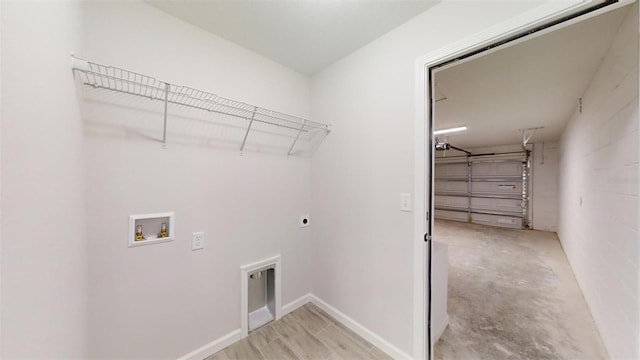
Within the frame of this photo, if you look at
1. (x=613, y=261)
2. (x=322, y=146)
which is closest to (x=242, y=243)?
(x=322, y=146)

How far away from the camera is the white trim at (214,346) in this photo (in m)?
1.56

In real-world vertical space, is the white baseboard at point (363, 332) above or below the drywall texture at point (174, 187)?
below

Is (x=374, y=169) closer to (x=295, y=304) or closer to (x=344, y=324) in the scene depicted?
(x=344, y=324)

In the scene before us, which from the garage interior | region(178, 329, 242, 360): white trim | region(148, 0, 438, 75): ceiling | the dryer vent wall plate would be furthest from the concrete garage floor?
region(148, 0, 438, 75): ceiling

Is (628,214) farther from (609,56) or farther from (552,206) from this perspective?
(552,206)

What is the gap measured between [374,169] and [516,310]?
230 cm

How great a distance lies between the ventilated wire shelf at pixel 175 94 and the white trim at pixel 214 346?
152cm

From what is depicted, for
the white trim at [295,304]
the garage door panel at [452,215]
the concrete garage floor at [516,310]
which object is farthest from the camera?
the garage door panel at [452,215]

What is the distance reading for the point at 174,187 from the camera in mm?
1484

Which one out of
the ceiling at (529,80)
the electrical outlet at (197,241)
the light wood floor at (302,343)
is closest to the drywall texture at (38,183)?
the electrical outlet at (197,241)

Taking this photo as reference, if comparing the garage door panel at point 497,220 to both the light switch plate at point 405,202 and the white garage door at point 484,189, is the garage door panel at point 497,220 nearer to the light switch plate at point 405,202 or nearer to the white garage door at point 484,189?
the white garage door at point 484,189

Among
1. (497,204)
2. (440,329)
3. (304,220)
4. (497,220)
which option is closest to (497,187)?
(497,204)

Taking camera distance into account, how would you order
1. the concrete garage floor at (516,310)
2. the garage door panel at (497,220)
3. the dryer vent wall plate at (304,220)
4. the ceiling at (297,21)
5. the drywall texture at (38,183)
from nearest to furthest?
the drywall texture at (38,183) → the ceiling at (297,21) → the concrete garage floor at (516,310) → the dryer vent wall plate at (304,220) → the garage door panel at (497,220)

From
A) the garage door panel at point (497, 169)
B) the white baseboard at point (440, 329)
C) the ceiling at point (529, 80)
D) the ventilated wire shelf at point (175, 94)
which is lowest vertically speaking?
the white baseboard at point (440, 329)
